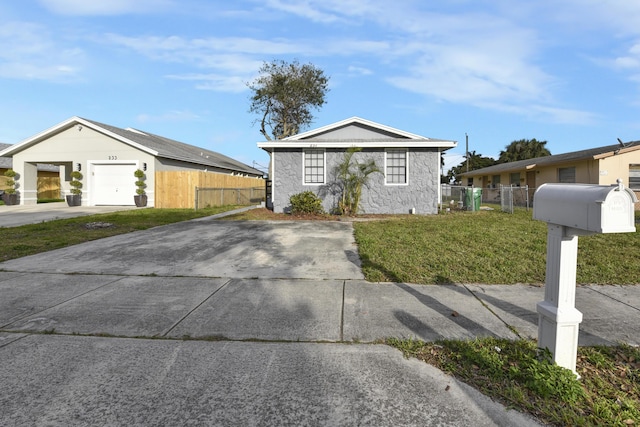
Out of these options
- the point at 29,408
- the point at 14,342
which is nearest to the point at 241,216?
the point at 14,342

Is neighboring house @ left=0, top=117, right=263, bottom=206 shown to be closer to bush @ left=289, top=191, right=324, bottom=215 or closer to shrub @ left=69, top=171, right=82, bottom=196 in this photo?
shrub @ left=69, top=171, right=82, bottom=196

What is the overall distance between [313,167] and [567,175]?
54.5ft

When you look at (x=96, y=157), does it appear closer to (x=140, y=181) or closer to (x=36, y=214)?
(x=140, y=181)

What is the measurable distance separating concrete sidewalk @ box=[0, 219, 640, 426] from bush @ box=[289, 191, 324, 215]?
7735 mm

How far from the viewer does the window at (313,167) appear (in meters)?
14.8

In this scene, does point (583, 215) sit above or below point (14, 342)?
above

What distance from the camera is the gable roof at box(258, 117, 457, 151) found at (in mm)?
14148

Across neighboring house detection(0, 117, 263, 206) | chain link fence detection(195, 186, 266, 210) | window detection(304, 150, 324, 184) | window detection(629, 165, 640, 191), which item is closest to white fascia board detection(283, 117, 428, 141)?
window detection(304, 150, 324, 184)

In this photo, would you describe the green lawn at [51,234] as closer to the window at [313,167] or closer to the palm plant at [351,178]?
the window at [313,167]

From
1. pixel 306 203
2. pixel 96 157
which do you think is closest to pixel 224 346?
pixel 306 203

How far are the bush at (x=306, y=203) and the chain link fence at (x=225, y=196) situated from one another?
7.12 meters

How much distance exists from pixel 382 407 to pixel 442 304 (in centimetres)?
219

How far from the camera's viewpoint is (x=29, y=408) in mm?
2137

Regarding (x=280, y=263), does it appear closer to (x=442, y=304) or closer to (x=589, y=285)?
(x=442, y=304)
